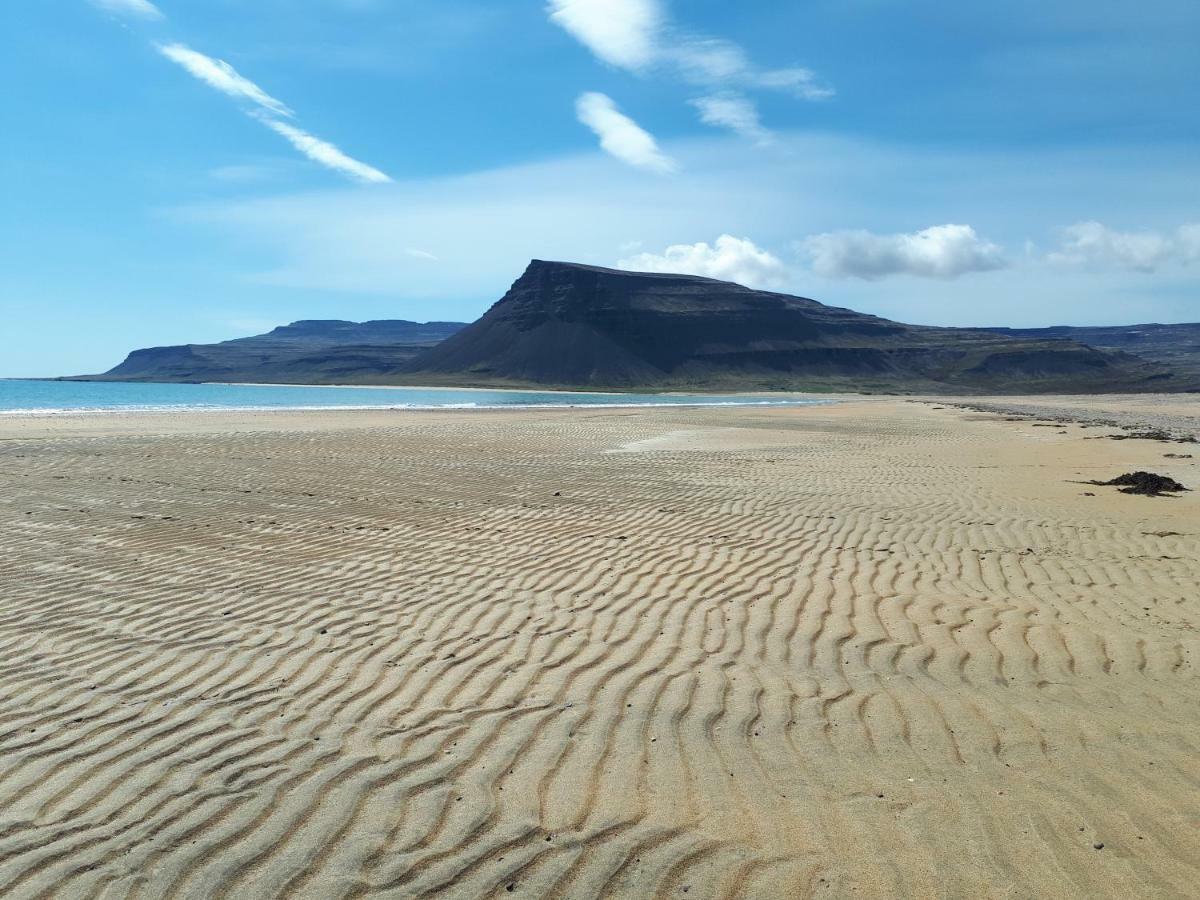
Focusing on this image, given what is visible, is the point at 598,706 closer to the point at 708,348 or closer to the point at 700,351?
the point at 700,351

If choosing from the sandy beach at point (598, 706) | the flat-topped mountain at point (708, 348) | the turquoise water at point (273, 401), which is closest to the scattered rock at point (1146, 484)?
the sandy beach at point (598, 706)

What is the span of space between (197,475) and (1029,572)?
1507cm

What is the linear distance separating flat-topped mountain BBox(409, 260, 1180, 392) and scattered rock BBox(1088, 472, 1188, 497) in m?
126

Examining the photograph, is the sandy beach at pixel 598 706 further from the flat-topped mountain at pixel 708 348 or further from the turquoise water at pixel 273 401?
the flat-topped mountain at pixel 708 348

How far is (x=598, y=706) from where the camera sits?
200 inches

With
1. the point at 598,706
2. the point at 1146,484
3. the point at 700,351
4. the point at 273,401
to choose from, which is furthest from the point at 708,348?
the point at 598,706

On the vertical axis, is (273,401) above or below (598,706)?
above

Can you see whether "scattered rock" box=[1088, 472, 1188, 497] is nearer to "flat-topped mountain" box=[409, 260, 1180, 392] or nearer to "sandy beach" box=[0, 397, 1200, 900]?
"sandy beach" box=[0, 397, 1200, 900]

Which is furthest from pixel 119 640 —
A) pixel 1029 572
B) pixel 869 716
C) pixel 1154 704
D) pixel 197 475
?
pixel 197 475

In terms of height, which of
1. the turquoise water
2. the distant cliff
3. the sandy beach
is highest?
the distant cliff

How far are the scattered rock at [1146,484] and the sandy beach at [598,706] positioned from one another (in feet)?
7.74

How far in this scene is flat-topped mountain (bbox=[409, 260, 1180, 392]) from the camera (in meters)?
153

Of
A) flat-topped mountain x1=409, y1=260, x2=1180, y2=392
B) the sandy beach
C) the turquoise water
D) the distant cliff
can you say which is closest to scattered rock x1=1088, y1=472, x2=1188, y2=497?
the sandy beach

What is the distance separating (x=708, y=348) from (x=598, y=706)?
17144 cm
